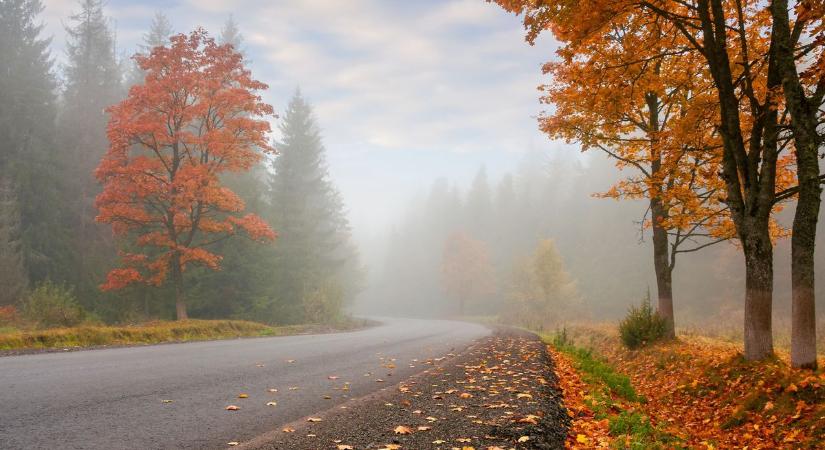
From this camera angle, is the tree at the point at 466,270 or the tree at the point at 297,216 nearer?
the tree at the point at 297,216

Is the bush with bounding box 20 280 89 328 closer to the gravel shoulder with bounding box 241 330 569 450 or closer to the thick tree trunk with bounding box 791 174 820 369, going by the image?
the gravel shoulder with bounding box 241 330 569 450

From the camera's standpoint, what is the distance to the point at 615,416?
20.6 ft

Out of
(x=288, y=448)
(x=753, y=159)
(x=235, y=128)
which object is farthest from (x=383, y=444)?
(x=235, y=128)

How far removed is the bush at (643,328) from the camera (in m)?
13.1

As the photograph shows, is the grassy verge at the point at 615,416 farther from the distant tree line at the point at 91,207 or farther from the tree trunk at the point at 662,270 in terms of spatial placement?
the distant tree line at the point at 91,207

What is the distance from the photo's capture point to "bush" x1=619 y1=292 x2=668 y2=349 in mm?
13062

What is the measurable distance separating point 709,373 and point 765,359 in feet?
3.19

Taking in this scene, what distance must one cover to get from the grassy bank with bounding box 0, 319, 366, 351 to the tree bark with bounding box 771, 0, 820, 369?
14.7 metres

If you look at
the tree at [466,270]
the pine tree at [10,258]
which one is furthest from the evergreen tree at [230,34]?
the tree at [466,270]

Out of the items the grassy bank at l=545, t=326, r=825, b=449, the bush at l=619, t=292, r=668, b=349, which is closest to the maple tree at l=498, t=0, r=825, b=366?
the grassy bank at l=545, t=326, r=825, b=449

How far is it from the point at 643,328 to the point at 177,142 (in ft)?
59.8

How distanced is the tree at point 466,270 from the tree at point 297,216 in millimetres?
19103

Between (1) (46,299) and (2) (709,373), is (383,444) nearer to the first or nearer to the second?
(2) (709,373)

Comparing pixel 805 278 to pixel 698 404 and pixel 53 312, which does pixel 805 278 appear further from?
pixel 53 312
